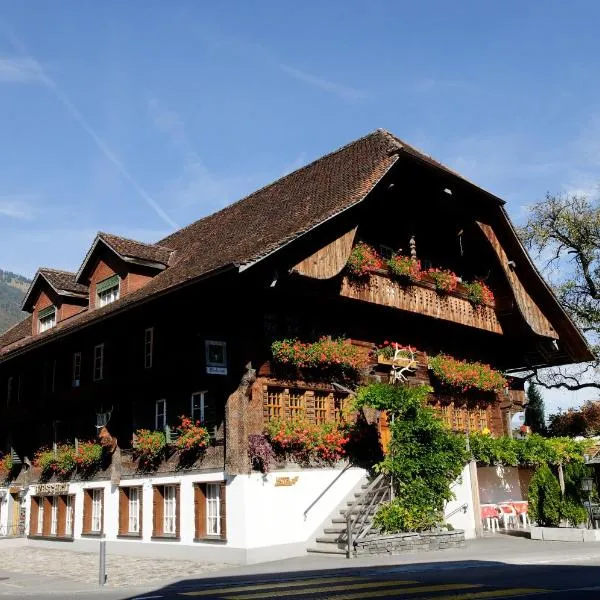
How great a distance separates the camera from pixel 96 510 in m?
22.8

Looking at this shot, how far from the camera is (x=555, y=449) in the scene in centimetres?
2375

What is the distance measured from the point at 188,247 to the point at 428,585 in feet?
52.0

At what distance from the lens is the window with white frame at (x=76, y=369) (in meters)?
24.4

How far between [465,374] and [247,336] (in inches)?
339

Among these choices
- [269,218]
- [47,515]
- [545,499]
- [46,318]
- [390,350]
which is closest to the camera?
[545,499]

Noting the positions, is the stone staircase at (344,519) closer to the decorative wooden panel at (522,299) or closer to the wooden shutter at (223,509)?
the wooden shutter at (223,509)

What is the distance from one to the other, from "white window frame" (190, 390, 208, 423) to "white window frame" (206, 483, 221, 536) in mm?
1706

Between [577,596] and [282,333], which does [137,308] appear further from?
[577,596]

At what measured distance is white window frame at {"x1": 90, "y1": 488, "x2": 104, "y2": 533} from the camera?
2239 cm

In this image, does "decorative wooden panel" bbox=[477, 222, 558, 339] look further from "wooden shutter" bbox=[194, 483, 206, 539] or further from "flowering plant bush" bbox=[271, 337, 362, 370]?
"wooden shutter" bbox=[194, 483, 206, 539]

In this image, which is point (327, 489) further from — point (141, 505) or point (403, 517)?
point (141, 505)

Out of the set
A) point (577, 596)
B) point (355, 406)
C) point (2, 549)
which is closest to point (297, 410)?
point (355, 406)

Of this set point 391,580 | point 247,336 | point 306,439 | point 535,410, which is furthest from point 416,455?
point 535,410

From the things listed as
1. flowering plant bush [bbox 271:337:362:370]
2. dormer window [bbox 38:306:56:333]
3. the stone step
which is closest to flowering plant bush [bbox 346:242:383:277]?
flowering plant bush [bbox 271:337:362:370]
